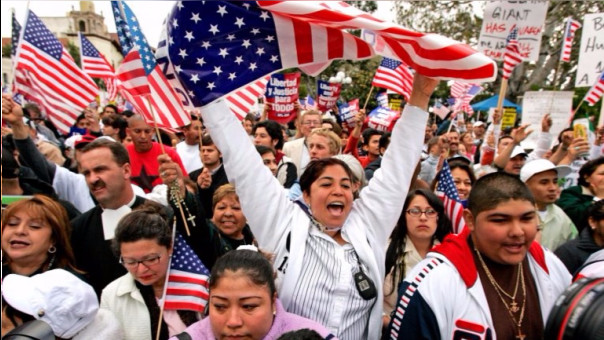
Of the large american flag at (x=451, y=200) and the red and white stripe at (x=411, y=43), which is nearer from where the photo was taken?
the red and white stripe at (x=411, y=43)

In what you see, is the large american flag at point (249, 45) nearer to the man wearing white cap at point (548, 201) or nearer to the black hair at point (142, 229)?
the black hair at point (142, 229)

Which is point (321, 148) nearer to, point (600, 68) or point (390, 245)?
point (390, 245)

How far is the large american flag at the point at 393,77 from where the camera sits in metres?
6.90

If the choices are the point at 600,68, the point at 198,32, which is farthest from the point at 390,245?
the point at 600,68

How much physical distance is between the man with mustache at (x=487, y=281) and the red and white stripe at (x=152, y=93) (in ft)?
6.96

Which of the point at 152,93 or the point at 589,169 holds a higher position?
the point at 152,93

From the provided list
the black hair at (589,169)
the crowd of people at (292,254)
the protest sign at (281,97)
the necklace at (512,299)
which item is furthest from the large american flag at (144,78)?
the protest sign at (281,97)

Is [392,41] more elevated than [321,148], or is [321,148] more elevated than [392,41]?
[392,41]

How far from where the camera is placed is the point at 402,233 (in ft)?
11.9

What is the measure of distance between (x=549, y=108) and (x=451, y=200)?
188 inches

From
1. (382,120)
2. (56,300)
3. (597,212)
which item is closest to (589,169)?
(597,212)

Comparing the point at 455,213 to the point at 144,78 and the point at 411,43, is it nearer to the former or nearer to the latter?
the point at 411,43

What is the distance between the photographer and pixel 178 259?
282cm

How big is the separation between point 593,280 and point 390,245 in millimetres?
2368
